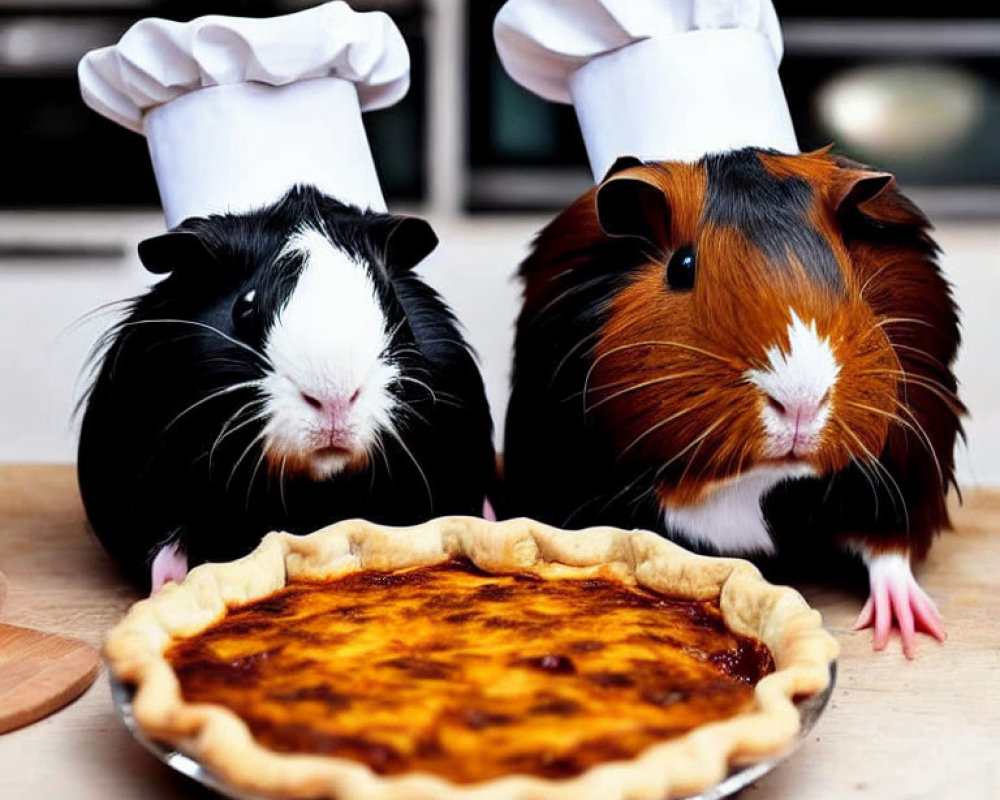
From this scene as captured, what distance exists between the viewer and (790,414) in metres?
1.31

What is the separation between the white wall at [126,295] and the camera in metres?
2.78

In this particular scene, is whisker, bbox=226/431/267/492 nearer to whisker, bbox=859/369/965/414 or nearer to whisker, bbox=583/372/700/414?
whisker, bbox=583/372/700/414

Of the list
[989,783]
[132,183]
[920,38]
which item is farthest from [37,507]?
[920,38]

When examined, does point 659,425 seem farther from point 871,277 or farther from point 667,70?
point 667,70

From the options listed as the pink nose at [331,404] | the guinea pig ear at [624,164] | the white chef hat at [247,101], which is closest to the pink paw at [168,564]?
the pink nose at [331,404]

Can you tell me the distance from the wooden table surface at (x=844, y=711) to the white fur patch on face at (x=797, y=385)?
0.76 ft

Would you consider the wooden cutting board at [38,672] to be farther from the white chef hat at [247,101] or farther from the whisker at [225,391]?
the white chef hat at [247,101]

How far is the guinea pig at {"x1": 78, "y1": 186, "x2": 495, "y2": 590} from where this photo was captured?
1.34 metres

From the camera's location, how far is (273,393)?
4.40 ft

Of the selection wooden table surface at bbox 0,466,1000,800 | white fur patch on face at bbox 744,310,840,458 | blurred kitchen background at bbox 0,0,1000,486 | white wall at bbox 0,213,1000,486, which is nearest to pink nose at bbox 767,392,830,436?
white fur patch on face at bbox 744,310,840,458

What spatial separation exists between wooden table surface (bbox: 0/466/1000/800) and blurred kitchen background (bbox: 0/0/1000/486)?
152 cm

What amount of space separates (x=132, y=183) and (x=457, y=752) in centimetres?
248

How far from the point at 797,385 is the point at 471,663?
39 centimetres

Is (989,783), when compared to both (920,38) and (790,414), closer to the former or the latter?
(790,414)
